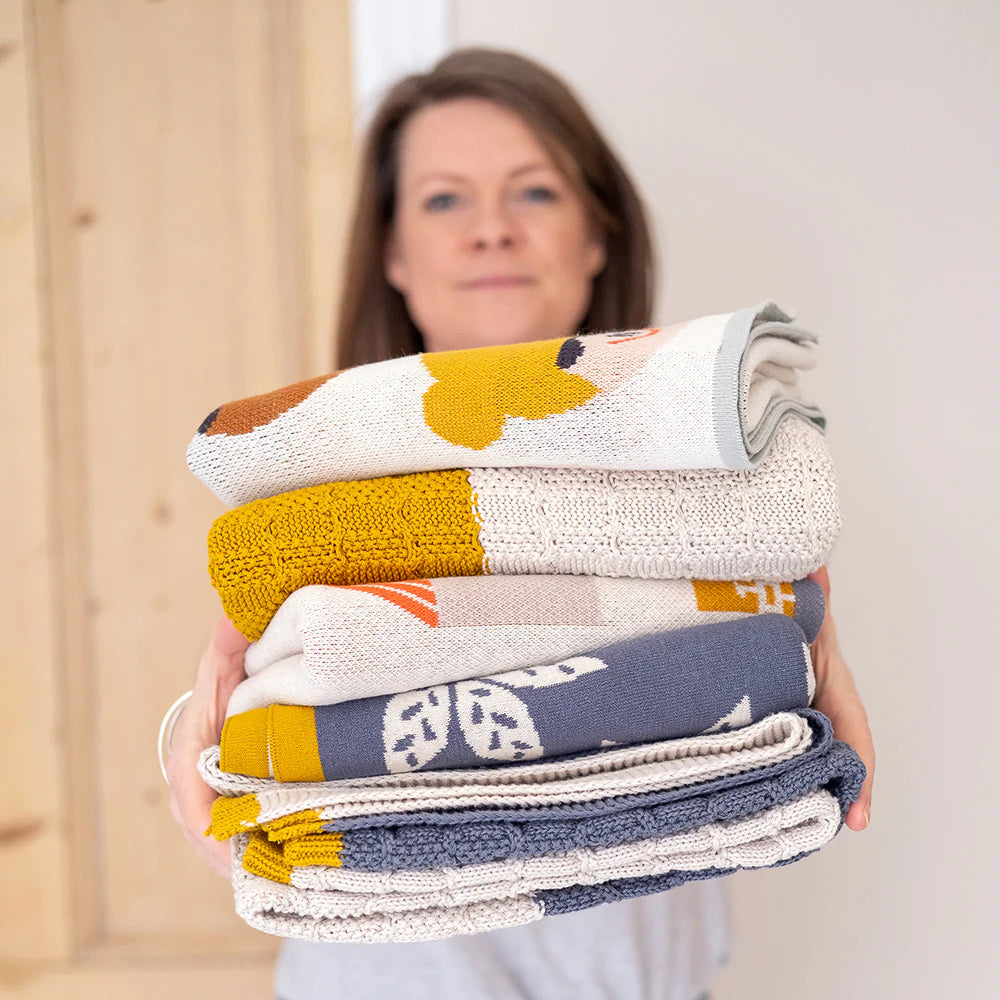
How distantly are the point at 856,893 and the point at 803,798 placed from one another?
519 millimetres

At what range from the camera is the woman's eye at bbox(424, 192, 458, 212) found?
73 cm

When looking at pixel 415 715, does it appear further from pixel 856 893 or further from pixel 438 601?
pixel 856 893

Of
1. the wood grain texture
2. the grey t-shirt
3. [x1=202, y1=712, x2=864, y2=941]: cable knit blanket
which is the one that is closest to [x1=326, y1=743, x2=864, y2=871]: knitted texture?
[x1=202, y1=712, x2=864, y2=941]: cable knit blanket

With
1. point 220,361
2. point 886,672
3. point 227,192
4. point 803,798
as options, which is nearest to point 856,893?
point 886,672

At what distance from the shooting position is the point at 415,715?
39 cm

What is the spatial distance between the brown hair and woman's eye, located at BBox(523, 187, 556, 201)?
0.06 feet

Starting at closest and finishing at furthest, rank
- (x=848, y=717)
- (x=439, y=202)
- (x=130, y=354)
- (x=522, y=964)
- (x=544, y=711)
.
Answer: (x=544, y=711) → (x=848, y=717) → (x=522, y=964) → (x=439, y=202) → (x=130, y=354)

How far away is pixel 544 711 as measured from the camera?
0.39 metres

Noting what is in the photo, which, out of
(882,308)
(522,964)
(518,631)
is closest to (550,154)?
(882,308)

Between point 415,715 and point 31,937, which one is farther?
point 31,937

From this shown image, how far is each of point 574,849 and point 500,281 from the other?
454 mm

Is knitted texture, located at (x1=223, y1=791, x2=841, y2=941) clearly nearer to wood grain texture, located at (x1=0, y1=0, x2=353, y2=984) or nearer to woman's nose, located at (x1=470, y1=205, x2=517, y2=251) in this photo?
woman's nose, located at (x1=470, y1=205, x2=517, y2=251)

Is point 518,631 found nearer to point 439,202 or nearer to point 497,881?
point 497,881

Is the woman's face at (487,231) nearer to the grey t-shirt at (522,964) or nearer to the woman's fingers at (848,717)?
the woman's fingers at (848,717)
